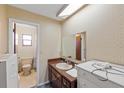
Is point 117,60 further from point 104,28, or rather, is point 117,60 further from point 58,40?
point 58,40

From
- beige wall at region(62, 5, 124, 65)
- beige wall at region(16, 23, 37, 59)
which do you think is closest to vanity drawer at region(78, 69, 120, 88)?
beige wall at region(62, 5, 124, 65)

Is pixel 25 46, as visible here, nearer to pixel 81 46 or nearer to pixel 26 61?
pixel 26 61

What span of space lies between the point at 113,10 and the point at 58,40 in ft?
6.90

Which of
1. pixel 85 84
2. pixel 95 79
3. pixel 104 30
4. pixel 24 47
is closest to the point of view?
pixel 95 79

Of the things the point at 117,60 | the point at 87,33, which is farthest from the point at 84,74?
the point at 87,33

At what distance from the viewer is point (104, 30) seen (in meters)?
1.57

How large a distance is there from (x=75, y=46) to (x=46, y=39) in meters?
1.00

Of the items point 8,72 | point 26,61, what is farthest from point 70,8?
point 26,61

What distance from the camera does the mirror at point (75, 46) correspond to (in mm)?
2114

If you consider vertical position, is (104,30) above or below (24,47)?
above

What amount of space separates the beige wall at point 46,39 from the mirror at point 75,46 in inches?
10.6

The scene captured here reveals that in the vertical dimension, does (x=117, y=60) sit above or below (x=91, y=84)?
above

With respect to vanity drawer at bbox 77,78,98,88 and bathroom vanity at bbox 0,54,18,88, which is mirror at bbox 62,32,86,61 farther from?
bathroom vanity at bbox 0,54,18,88

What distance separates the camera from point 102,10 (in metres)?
1.60
